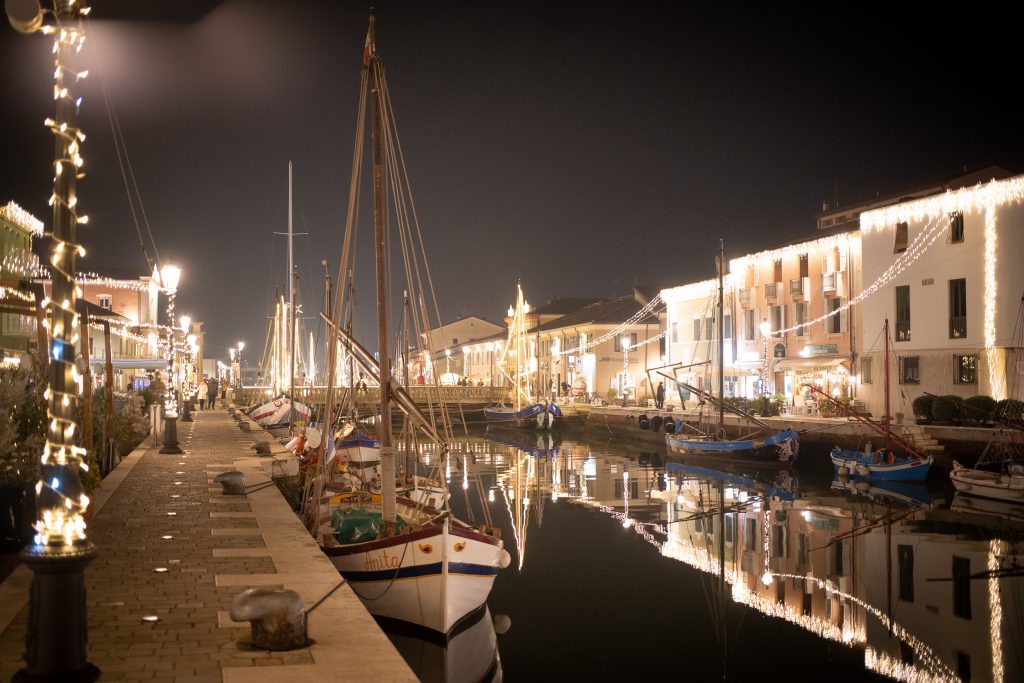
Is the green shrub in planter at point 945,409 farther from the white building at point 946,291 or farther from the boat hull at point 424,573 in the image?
the boat hull at point 424,573

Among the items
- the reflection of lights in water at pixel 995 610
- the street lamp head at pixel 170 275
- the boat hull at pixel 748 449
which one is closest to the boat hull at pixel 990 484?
the reflection of lights in water at pixel 995 610

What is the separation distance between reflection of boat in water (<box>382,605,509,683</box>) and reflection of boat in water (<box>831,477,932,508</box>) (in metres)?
21.1

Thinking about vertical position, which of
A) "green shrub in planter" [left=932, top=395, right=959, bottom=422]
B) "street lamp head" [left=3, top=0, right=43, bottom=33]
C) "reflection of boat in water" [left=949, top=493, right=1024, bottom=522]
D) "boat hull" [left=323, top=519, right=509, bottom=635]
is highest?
"street lamp head" [left=3, top=0, right=43, bottom=33]

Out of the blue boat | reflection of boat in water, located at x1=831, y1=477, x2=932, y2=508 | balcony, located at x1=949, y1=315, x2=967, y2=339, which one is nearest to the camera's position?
reflection of boat in water, located at x1=831, y1=477, x2=932, y2=508

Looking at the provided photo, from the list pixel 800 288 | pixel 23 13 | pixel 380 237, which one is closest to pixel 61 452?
pixel 23 13

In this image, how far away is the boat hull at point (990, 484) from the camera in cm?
3085

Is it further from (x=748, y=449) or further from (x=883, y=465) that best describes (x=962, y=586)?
(x=748, y=449)

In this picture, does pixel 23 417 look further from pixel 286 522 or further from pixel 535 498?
pixel 535 498

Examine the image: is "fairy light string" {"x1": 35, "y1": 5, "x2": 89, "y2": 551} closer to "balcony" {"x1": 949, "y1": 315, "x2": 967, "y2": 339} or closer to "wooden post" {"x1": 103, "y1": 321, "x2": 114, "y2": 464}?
"wooden post" {"x1": 103, "y1": 321, "x2": 114, "y2": 464}

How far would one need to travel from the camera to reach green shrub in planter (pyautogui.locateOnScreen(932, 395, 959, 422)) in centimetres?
3906

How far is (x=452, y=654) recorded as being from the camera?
14.1 m

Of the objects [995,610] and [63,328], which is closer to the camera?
[63,328]

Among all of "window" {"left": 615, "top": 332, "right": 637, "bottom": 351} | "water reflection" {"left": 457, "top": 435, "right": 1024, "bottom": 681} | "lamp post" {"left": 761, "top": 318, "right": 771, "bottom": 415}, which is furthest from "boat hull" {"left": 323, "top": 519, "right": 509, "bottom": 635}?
"window" {"left": 615, "top": 332, "right": 637, "bottom": 351}

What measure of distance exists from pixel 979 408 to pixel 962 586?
19992 millimetres
